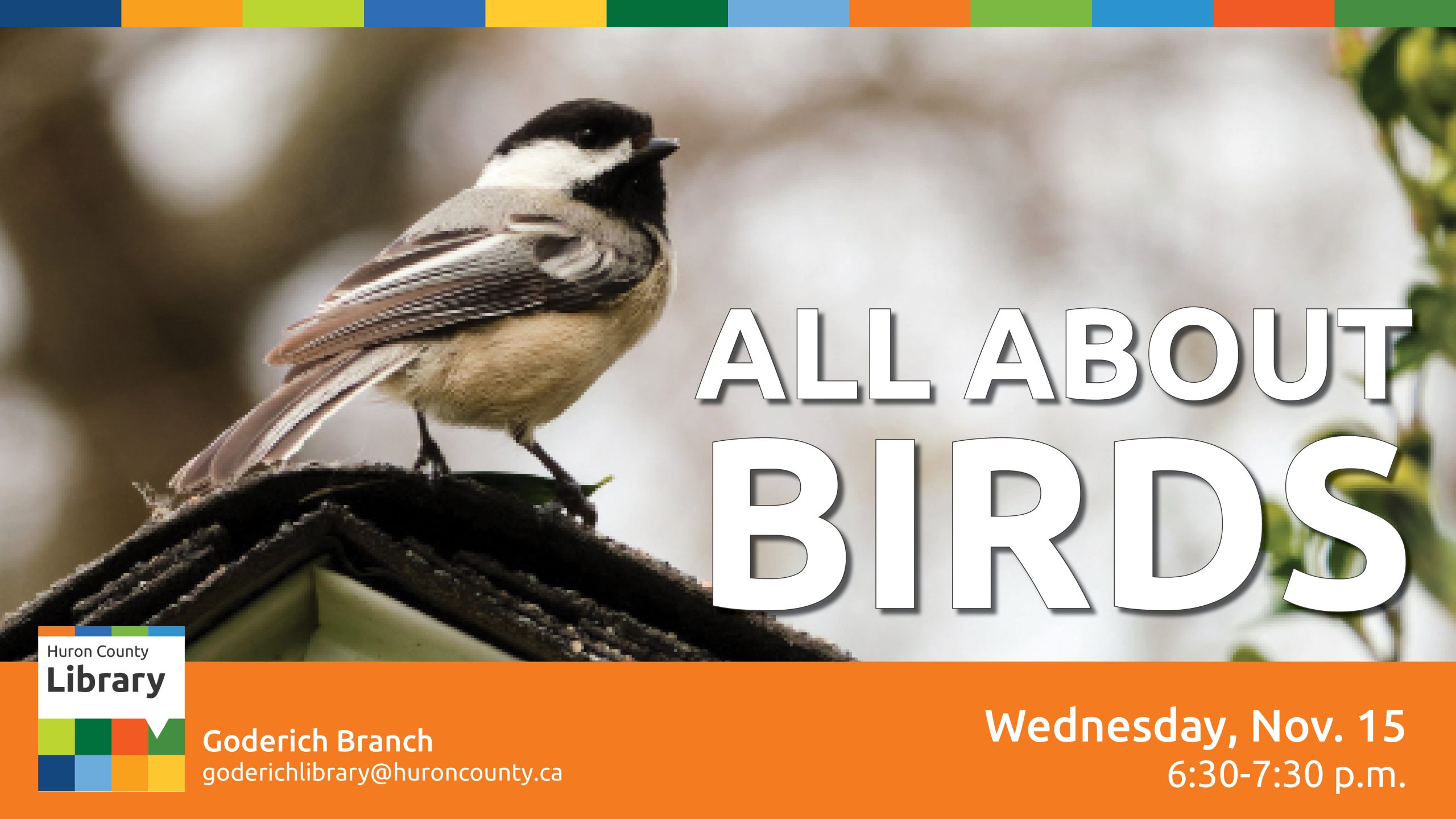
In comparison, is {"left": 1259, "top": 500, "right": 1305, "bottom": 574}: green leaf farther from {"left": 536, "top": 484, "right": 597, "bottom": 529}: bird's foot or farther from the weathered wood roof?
{"left": 536, "top": 484, "right": 597, "bottom": 529}: bird's foot

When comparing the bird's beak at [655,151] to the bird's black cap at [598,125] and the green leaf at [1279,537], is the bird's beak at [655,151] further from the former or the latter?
the green leaf at [1279,537]

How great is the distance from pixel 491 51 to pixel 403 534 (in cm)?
567

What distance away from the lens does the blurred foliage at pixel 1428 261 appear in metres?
1.16

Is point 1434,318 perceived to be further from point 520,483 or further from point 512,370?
point 512,370

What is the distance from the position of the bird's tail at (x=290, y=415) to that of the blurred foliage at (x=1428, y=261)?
173cm

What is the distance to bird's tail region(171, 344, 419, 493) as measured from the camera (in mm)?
2342

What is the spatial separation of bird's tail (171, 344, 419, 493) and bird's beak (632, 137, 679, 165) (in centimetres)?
103

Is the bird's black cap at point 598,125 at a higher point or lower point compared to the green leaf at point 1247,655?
higher

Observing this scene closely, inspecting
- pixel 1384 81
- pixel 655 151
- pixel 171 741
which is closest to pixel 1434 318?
pixel 1384 81

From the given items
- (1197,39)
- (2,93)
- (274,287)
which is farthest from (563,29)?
(1197,39)

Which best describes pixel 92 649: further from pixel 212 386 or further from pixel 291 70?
pixel 291 70

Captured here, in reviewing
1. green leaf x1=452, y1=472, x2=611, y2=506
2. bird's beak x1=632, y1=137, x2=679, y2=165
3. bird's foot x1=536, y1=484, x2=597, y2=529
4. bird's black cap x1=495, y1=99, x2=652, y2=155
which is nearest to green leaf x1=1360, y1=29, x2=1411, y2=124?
green leaf x1=452, y1=472, x2=611, y2=506

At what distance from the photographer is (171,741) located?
2.30 meters

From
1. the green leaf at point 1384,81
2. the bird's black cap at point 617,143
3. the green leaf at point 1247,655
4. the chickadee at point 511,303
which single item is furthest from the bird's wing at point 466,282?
the green leaf at point 1384,81
